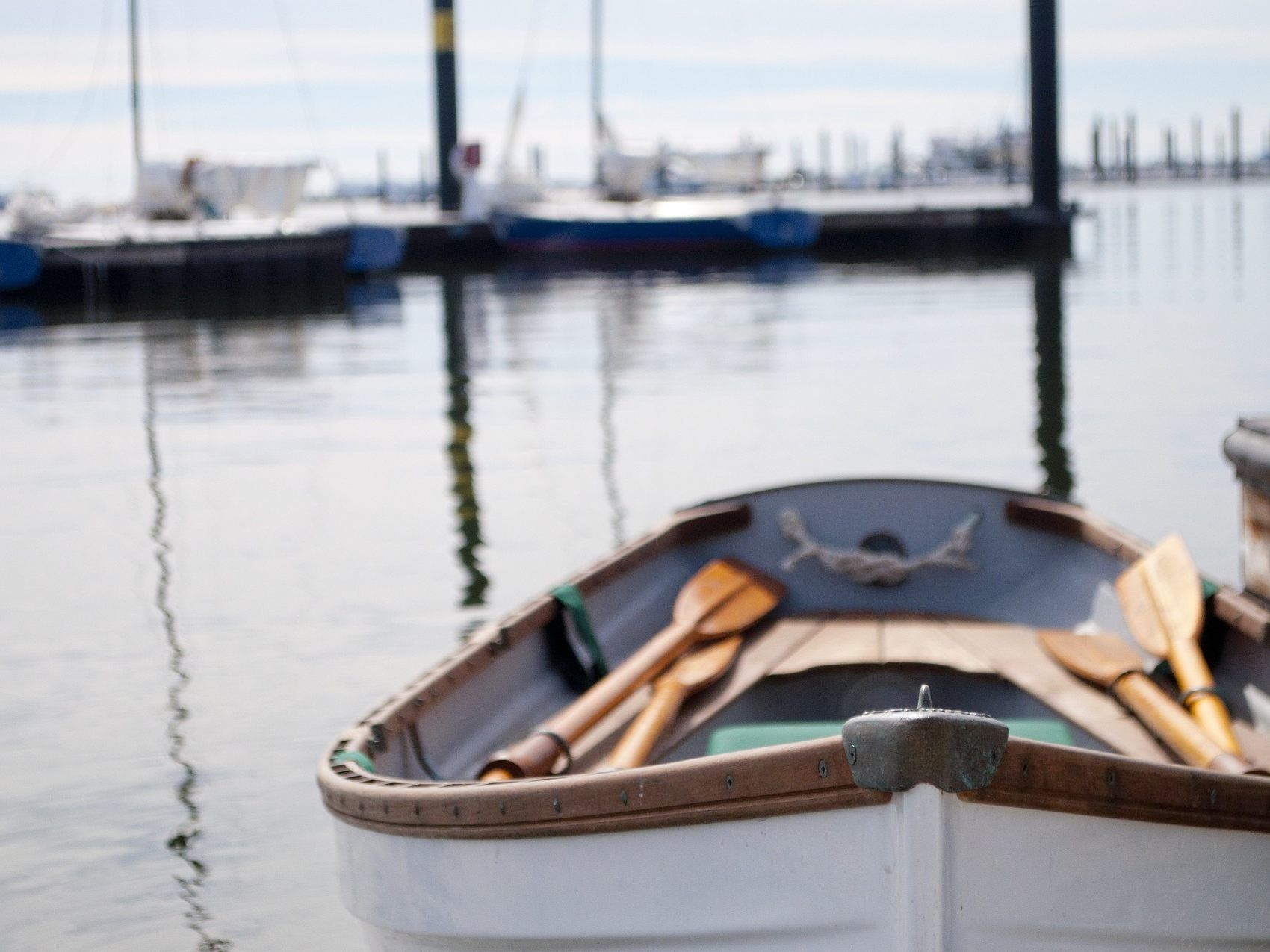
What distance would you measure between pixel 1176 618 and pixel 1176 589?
0.42 feet

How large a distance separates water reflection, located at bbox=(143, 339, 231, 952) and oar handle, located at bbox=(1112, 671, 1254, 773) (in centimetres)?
270

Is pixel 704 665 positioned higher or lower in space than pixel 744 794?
lower

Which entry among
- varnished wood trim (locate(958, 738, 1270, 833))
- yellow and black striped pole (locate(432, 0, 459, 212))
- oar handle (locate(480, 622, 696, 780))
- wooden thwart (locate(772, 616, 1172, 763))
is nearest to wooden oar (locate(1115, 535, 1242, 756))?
wooden thwart (locate(772, 616, 1172, 763))

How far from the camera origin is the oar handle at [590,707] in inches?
171

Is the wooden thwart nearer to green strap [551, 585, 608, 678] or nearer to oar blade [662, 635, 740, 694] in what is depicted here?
oar blade [662, 635, 740, 694]

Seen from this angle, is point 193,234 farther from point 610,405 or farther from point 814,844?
point 814,844

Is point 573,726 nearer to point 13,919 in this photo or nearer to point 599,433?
point 13,919

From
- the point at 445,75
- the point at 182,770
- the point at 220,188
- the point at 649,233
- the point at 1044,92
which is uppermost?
the point at 445,75

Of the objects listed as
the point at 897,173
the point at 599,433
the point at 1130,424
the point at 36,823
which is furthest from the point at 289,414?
the point at 897,173

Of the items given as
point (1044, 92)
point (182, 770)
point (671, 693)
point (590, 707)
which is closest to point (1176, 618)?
point (671, 693)

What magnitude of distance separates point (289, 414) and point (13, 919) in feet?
37.7

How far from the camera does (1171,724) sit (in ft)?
14.6

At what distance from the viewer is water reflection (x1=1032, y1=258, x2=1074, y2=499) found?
12.2 m

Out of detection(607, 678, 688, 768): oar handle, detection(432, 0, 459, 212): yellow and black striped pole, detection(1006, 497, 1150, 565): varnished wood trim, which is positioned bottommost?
detection(607, 678, 688, 768): oar handle
